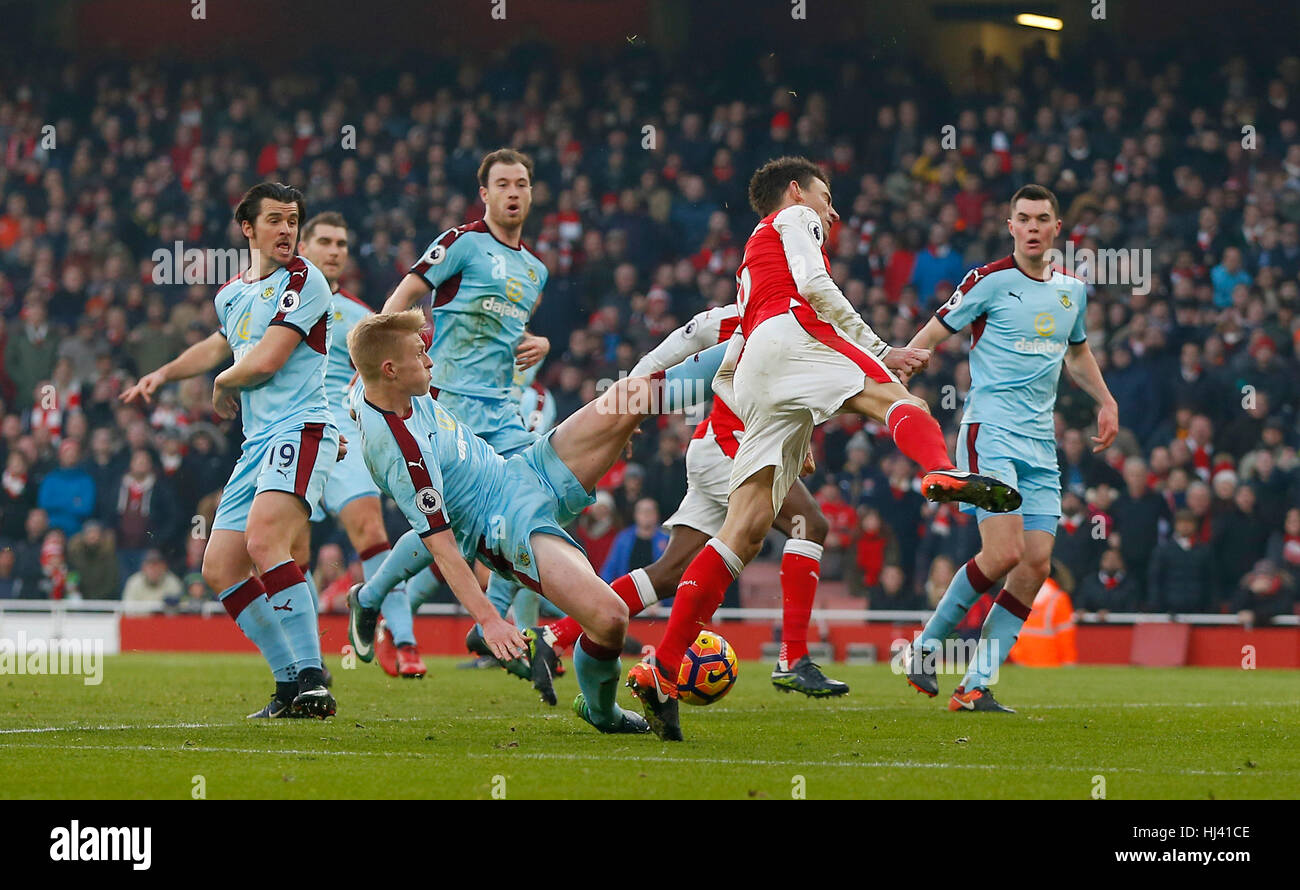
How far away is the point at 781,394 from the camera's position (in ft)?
21.9

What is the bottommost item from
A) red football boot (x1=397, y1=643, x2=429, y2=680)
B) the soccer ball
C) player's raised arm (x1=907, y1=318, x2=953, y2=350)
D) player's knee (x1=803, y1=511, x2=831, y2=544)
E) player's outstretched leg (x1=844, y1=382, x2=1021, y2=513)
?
red football boot (x1=397, y1=643, x2=429, y2=680)

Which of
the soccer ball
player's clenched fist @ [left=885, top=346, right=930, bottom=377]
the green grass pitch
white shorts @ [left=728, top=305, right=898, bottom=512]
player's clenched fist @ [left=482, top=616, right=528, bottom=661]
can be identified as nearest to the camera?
the green grass pitch

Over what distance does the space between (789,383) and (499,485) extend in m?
1.22

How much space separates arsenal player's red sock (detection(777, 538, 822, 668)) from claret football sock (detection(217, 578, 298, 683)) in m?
2.56

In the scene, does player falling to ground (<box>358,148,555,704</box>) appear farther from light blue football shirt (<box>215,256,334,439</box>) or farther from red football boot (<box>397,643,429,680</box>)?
light blue football shirt (<box>215,256,334,439</box>)

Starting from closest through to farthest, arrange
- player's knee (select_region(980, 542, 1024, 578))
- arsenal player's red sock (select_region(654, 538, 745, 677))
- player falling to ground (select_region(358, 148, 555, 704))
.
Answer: arsenal player's red sock (select_region(654, 538, 745, 677)) → player's knee (select_region(980, 542, 1024, 578)) → player falling to ground (select_region(358, 148, 555, 704))

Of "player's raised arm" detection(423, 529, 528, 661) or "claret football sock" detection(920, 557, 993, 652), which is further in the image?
"claret football sock" detection(920, 557, 993, 652)

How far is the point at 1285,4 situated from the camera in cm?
2025

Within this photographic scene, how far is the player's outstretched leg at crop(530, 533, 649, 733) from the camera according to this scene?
6.23 m

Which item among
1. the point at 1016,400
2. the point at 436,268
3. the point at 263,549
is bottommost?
the point at 263,549

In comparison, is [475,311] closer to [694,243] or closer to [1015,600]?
[1015,600]

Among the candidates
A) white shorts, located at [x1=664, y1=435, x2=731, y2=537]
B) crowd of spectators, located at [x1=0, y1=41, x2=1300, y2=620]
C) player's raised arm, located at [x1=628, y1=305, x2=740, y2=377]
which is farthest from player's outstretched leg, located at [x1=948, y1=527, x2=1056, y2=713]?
crowd of spectators, located at [x1=0, y1=41, x2=1300, y2=620]

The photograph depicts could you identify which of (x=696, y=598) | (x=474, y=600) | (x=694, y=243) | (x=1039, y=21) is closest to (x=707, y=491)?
(x=696, y=598)

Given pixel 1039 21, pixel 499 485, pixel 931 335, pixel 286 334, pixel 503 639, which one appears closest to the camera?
pixel 503 639
